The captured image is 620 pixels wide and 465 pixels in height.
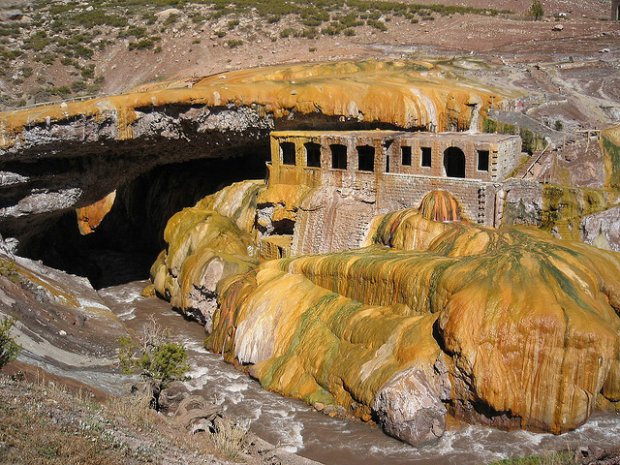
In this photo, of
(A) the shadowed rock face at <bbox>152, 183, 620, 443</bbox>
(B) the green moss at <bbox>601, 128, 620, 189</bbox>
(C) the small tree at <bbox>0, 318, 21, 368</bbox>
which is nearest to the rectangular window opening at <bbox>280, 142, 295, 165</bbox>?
(A) the shadowed rock face at <bbox>152, 183, 620, 443</bbox>

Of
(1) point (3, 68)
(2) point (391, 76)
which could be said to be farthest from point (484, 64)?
(1) point (3, 68)

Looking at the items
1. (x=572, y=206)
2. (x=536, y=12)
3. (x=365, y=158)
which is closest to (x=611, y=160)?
(x=572, y=206)

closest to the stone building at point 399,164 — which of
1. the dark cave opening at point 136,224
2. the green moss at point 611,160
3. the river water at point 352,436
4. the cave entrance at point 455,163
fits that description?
the cave entrance at point 455,163

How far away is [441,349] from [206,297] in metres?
13.0

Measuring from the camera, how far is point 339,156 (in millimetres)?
35469

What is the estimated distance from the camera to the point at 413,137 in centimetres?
3136

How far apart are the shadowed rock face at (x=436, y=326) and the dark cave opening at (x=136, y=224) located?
41.7 ft

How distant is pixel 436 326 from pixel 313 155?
1406 cm

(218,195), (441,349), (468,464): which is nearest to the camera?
(468,464)

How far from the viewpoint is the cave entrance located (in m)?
33.1

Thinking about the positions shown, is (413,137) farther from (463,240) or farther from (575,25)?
(575,25)

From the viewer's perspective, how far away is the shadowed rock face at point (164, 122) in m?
32.0

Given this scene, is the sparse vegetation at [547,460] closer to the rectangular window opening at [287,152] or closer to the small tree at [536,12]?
the rectangular window opening at [287,152]

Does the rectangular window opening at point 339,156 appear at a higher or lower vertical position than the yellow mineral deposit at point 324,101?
lower
